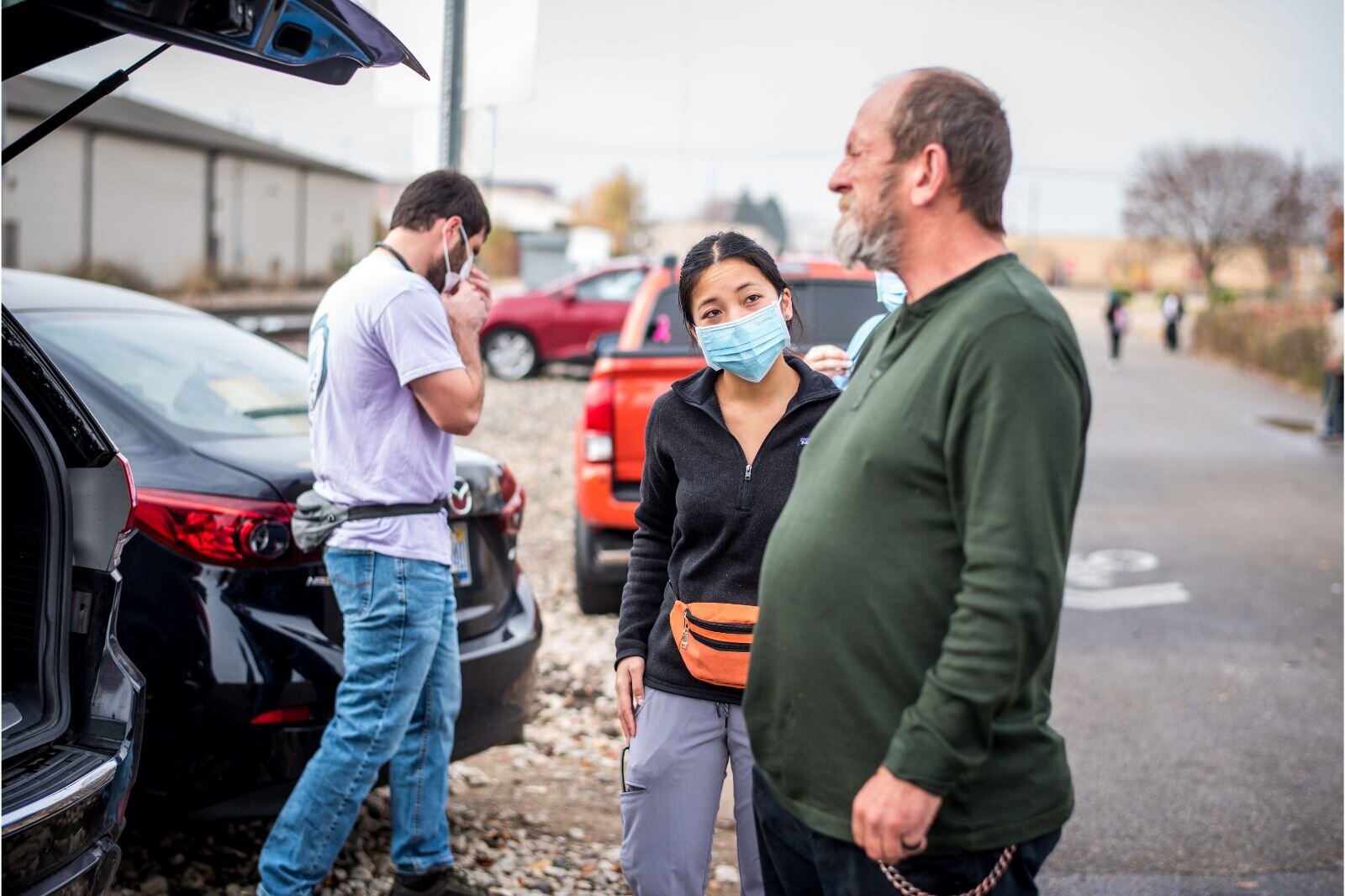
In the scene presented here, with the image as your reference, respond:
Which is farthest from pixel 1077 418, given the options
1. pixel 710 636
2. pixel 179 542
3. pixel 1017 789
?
pixel 179 542

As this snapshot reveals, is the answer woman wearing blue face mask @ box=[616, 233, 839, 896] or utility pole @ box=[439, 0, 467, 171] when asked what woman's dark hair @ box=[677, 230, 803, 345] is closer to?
woman wearing blue face mask @ box=[616, 233, 839, 896]

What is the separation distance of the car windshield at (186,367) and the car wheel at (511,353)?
14896 millimetres

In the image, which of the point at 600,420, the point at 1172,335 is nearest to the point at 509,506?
the point at 600,420

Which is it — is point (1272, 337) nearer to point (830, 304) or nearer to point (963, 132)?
point (830, 304)

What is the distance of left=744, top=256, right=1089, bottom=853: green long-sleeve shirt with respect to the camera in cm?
172

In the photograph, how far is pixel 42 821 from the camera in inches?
92.9

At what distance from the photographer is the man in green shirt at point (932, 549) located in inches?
68.1

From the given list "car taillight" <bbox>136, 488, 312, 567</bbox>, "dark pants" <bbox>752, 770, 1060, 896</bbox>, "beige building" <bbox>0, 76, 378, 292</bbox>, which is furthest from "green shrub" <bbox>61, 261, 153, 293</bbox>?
"dark pants" <bbox>752, 770, 1060, 896</bbox>

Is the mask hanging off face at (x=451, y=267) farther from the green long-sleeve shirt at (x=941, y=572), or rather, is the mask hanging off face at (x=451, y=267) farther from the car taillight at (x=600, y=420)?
the car taillight at (x=600, y=420)

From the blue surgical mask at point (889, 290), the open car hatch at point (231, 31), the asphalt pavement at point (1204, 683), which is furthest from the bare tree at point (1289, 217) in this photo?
the open car hatch at point (231, 31)

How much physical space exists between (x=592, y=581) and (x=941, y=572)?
5.31 m

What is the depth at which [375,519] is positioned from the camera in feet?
11.3

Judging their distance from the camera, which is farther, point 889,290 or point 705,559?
point 889,290

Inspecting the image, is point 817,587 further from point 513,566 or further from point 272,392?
point 272,392
